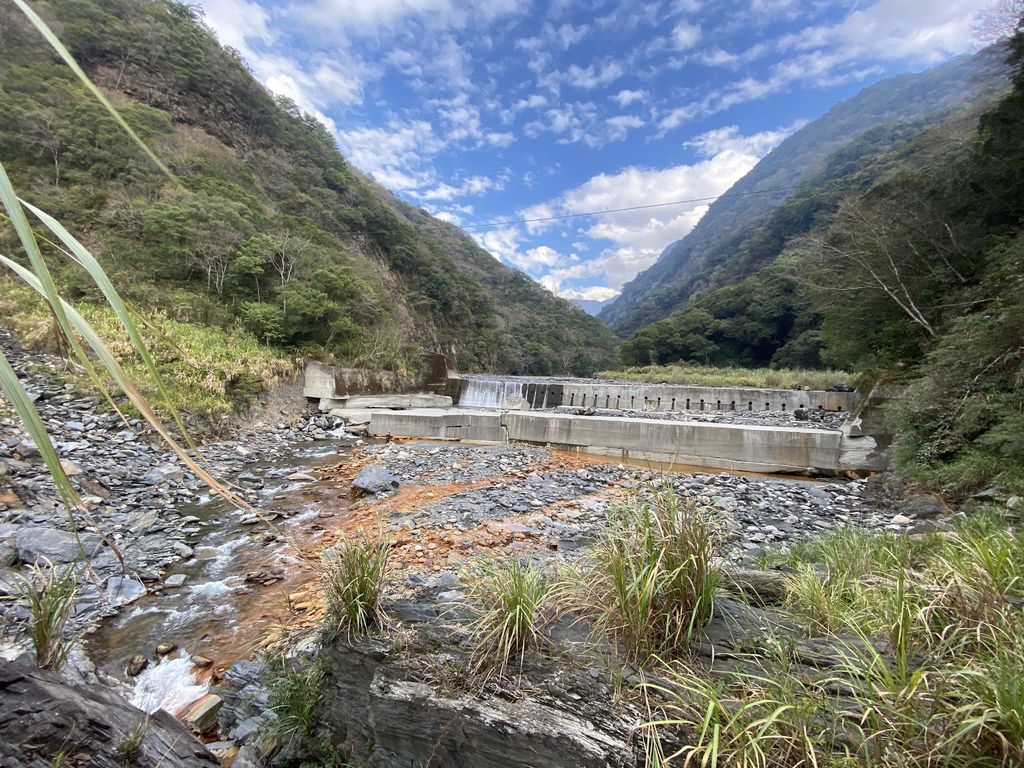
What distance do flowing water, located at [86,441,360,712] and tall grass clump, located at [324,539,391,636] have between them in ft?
1.01

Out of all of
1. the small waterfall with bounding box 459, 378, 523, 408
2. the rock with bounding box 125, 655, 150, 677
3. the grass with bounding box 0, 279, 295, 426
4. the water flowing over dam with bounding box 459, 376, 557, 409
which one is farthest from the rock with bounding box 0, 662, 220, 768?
the water flowing over dam with bounding box 459, 376, 557, 409

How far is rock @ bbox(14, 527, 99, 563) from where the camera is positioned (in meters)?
4.12

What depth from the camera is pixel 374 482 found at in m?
7.61

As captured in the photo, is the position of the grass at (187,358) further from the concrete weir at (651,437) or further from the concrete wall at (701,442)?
the concrete wall at (701,442)

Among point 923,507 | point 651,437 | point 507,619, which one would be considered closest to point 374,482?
point 507,619

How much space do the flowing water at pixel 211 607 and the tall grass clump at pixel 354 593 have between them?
306 mm

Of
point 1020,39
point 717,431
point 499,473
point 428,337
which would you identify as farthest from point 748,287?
point 499,473

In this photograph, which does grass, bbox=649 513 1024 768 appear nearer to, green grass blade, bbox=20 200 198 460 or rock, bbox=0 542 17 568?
green grass blade, bbox=20 200 198 460

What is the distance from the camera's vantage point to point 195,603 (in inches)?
164

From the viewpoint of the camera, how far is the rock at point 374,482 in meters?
7.46

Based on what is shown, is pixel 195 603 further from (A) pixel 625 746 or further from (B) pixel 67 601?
(A) pixel 625 746

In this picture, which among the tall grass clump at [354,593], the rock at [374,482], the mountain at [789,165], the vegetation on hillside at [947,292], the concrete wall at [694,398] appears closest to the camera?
the tall grass clump at [354,593]

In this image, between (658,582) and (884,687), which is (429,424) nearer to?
(658,582)

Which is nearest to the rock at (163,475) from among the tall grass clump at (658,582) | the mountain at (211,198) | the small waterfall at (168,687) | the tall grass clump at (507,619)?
the small waterfall at (168,687)
